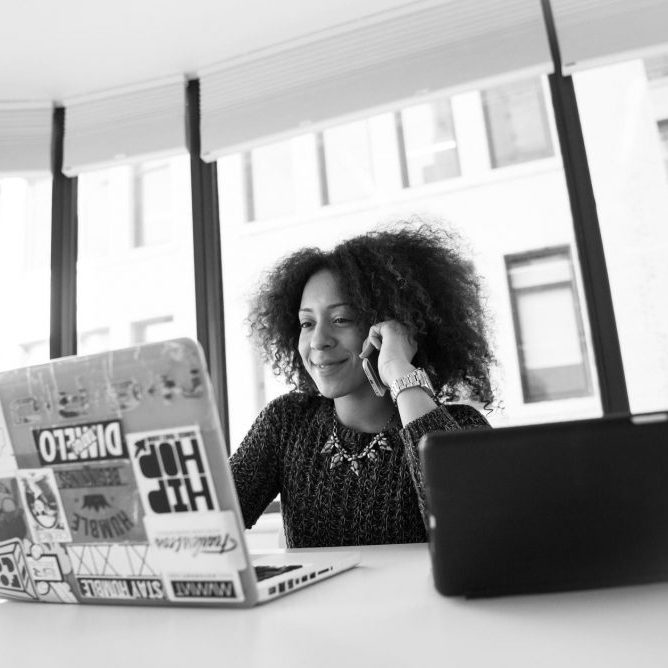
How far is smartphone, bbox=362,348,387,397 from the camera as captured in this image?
1.50 meters

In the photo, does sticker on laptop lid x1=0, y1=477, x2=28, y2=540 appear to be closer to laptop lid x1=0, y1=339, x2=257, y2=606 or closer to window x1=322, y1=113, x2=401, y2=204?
laptop lid x1=0, y1=339, x2=257, y2=606

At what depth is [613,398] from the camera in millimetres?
2479

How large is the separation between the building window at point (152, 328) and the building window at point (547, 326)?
1735mm

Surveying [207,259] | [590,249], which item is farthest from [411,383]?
[207,259]

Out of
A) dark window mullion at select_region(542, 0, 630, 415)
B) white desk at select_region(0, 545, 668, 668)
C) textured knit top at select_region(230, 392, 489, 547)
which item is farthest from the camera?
dark window mullion at select_region(542, 0, 630, 415)

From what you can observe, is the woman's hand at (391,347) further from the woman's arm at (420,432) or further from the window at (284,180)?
the window at (284,180)

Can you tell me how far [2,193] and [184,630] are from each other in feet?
11.2

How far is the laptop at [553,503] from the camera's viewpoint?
2.03 feet

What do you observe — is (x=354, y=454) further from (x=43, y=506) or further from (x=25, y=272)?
(x=25, y=272)

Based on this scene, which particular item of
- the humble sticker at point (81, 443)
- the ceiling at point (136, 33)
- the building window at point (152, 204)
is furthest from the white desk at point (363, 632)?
the building window at point (152, 204)

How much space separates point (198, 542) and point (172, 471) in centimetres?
7

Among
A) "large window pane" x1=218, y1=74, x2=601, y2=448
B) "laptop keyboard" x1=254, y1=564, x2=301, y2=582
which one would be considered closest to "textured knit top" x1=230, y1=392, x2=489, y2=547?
"laptop keyboard" x1=254, y1=564, x2=301, y2=582

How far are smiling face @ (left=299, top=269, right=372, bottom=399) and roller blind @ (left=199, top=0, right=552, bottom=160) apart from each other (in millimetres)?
1508

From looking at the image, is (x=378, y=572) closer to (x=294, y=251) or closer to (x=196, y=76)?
(x=294, y=251)
